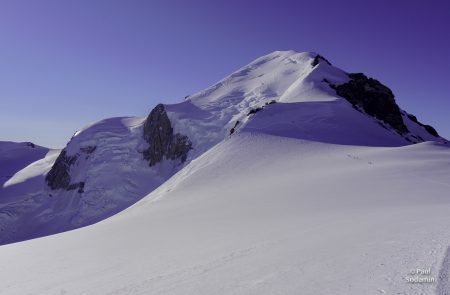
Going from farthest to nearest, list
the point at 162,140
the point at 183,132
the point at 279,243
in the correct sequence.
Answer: the point at 162,140 < the point at 183,132 < the point at 279,243

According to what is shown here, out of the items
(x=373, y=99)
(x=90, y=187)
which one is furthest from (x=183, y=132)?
(x=373, y=99)

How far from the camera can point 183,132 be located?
6181 cm

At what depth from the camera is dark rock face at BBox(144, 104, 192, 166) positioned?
60.6m

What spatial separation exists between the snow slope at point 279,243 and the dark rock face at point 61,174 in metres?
47.6

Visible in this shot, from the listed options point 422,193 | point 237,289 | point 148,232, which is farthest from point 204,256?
point 422,193

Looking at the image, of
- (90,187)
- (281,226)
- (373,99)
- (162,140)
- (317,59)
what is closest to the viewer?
(281,226)

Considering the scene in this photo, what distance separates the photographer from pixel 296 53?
8050cm

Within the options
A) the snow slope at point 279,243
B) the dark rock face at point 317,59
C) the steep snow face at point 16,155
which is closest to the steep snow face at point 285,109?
the dark rock face at point 317,59

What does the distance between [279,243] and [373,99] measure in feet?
182

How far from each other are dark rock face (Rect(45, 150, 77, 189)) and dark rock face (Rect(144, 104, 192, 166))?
15.0 m

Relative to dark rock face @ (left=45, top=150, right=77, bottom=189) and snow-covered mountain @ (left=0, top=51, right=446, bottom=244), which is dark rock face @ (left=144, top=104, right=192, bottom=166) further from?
dark rock face @ (left=45, top=150, right=77, bottom=189)

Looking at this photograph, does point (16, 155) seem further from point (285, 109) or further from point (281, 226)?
point (281, 226)

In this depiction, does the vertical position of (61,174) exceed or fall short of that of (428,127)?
it falls short

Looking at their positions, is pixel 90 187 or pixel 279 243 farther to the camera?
pixel 90 187
